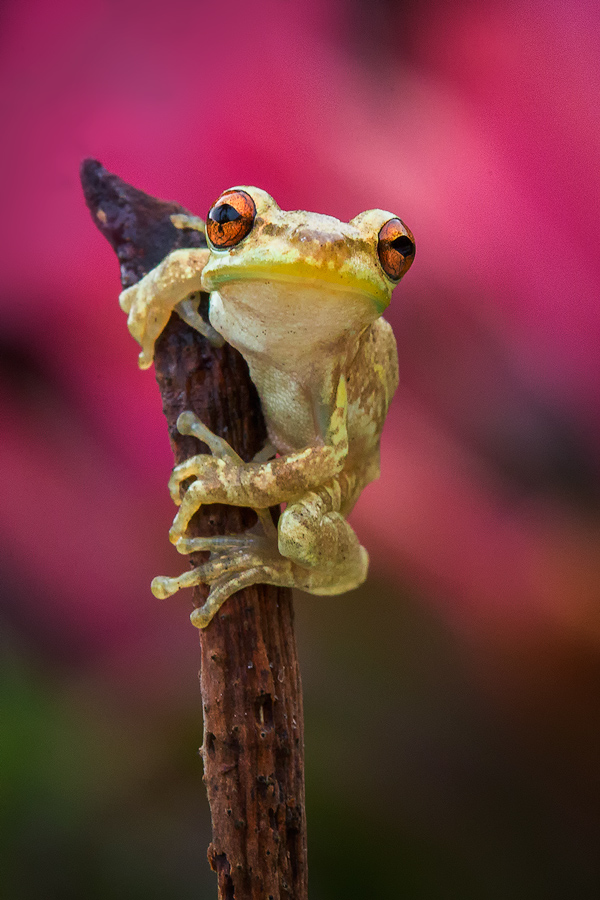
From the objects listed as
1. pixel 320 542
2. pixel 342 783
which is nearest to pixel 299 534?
pixel 320 542

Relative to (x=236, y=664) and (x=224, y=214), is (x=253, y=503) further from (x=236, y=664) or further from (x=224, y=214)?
(x=224, y=214)

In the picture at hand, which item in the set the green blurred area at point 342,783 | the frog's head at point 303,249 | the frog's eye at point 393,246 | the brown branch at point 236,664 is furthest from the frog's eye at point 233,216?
the green blurred area at point 342,783

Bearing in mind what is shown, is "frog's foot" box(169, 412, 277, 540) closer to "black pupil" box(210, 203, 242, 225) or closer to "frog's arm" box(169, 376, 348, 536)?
"frog's arm" box(169, 376, 348, 536)

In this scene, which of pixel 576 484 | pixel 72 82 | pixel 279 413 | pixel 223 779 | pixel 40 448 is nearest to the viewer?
pixel 223 779

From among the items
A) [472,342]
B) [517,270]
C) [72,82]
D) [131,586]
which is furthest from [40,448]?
[517,270]

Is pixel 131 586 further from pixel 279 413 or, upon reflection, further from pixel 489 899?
pixel 489 899

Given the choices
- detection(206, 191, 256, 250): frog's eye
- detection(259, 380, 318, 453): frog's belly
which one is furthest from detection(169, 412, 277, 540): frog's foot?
detection(206, 191, 256, 250): frog's eye
